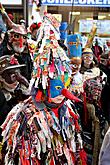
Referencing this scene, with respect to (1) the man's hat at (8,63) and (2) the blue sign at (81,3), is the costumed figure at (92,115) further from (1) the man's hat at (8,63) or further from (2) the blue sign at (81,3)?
(2) the blue sign at (81,3)

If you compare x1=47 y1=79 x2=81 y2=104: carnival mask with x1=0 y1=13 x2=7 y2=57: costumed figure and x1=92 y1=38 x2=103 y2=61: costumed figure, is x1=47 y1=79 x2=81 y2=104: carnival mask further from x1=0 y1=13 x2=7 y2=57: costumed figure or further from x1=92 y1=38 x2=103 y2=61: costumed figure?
x1=92 y1=38 x2=103 y2=61: costumed figure

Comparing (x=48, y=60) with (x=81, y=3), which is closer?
(x=48, y=60)

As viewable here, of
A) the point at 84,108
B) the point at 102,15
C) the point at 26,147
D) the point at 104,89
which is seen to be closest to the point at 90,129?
the point at 84,108

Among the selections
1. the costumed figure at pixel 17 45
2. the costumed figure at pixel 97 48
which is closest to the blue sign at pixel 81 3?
the costumed figure at pixel 97 48

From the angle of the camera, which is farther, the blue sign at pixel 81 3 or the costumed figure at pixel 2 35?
the blue sign at pixel 81 3

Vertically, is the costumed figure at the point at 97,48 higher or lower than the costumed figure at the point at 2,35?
lower

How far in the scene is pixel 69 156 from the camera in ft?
5.62

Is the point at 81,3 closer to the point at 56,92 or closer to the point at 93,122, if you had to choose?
the point at 93,122

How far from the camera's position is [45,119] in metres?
1.69

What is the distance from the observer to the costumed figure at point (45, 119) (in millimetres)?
1660

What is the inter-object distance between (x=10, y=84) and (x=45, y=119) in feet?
1.83

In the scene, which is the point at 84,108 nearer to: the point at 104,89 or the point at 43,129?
the point at 104,89

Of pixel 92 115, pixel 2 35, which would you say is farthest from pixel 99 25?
pixel 92 115

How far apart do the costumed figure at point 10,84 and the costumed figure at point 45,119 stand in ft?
1.29
